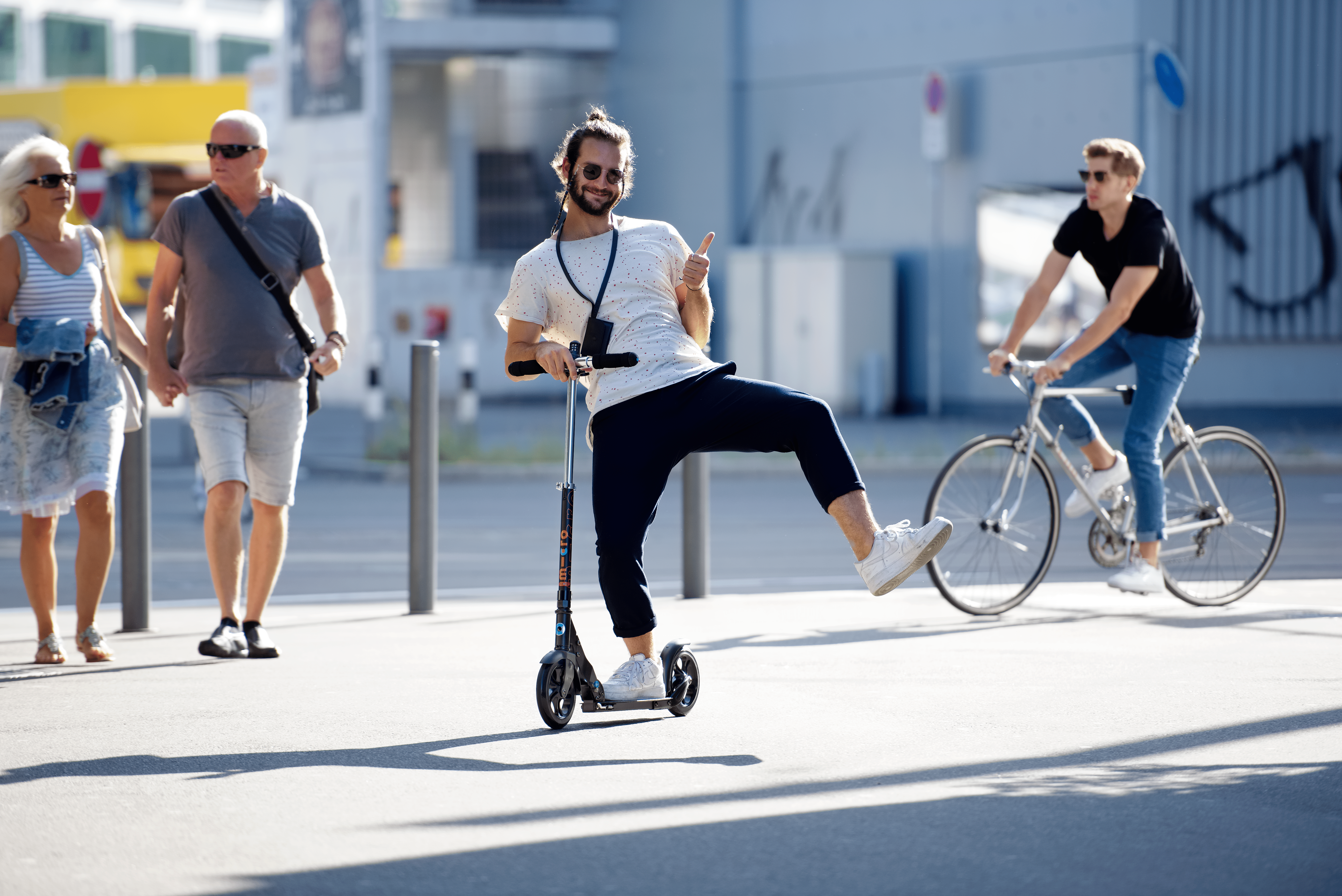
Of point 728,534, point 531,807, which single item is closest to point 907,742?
point 531,807

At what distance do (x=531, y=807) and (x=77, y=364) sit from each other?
9.51 ft

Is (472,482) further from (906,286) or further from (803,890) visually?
(803,890)

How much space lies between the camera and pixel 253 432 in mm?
7293

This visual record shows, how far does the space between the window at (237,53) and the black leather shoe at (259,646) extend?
2536 inches

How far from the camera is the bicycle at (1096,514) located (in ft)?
27.0

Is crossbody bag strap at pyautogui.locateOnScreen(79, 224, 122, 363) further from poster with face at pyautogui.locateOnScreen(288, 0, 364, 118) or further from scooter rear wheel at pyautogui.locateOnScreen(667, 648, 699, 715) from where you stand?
poster with face at pyautogui.locateOnScreen(288, 0, 364, 118)

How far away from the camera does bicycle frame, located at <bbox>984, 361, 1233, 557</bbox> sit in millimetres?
8250

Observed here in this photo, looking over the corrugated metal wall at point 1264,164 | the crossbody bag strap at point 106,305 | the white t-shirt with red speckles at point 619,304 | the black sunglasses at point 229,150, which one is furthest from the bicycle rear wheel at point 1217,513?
the corrugated metal wall at point 1264,164

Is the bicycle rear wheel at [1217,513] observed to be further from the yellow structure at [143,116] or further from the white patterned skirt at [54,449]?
the yellow structure at [143,116]

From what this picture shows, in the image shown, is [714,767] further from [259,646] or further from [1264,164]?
[1264,164]

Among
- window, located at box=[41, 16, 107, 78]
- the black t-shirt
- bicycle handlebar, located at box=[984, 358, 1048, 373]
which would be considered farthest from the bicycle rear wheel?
window, located at box=[41, 16, 107, 78]

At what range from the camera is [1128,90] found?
2106 cm

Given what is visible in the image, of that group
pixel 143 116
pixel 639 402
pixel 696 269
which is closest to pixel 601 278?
pixel 696 269

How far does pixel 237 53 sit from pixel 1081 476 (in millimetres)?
66238
